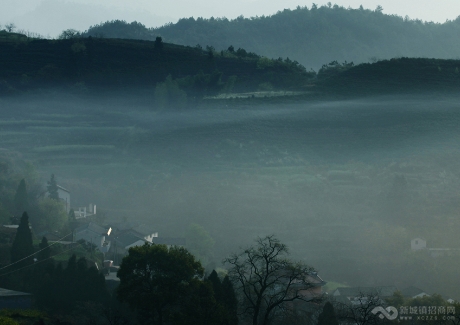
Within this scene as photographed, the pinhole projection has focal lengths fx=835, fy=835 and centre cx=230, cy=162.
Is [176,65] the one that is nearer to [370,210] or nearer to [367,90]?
[367,90]

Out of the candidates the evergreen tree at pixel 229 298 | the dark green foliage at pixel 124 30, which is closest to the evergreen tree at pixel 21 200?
the evergreen tree at pixel 229 298

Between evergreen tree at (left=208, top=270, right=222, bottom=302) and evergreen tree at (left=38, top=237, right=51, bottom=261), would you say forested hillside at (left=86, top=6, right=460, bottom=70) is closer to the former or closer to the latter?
evergreen tree at (left=38, top=237, right=51, bottom=261)

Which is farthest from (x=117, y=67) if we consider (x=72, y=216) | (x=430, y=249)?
(x=430, y=249)

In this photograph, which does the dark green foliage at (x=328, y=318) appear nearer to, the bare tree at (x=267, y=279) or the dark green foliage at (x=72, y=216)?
the bare tree at (x=267, y=279)

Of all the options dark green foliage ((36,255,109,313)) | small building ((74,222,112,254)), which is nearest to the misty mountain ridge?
small building ((74,222,112,254))

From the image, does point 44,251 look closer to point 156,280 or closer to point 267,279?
point 156,280

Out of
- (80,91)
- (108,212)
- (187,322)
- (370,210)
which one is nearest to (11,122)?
(80,91)
